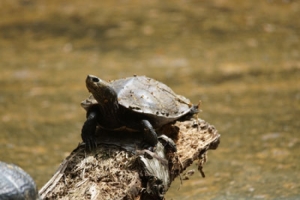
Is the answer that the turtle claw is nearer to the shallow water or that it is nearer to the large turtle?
the large turtle

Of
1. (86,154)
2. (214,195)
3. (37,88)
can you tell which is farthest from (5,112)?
(86,154)

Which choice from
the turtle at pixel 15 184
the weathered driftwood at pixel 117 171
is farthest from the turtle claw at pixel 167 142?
the turtle at pixel 15 184

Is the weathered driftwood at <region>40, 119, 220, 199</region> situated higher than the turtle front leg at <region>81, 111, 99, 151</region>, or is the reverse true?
the turtle front leg at <region>81, 111, 99, 151</region>

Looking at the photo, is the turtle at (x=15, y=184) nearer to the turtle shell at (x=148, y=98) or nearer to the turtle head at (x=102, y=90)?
the turtle head at (x=102, y=90)

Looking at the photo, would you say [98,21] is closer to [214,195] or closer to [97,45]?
[97,45]

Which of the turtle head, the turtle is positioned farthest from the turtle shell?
the turtle

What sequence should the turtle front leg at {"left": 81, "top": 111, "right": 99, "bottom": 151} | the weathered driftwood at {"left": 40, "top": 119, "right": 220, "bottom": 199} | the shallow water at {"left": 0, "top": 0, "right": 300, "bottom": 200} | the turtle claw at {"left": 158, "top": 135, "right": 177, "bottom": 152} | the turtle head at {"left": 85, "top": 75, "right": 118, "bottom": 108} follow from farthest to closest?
1. the shallow water at {"left": 0, "top": 0, "right": 300, "bottom": 200}
2. the turtle claw at {"left": 158, "top": 135, "right": 177, "bottom": 152}
3. the turtle front leg at {"left": 81, "top": 111, "right": 99, "bottom": 151}
4. the turtle head at {"left": 85, "top": 75, "right": 118, "bottom": 108}
5. the weathered driftwood at {"left": 40, "top": 119, "right": 220, "bottom": 199}
